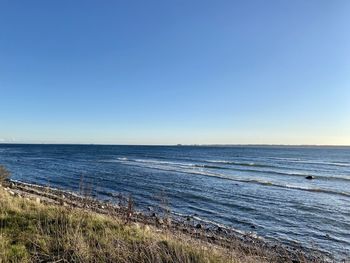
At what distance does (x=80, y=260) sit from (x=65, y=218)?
10.1 feet

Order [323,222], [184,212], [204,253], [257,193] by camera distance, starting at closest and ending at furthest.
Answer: [204,253] < [323,222] < [184,212] < [257,193]

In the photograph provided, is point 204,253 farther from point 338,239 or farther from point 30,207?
point 338,239

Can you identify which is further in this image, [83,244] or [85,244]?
[85,244]

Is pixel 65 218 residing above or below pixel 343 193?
above

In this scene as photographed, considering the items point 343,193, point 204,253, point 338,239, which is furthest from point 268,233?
point 343,193

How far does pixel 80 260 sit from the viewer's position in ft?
19.0

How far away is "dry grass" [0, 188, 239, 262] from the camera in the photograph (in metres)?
5.98

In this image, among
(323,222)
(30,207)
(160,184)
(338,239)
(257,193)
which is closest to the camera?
(30,207)

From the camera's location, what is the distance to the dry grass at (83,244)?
598cm

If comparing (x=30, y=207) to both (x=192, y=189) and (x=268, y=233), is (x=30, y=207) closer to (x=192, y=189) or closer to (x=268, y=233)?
(x=268, y=233)

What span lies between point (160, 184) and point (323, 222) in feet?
54.8

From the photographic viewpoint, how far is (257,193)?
1097 inches

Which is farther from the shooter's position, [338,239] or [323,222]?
[323,222]

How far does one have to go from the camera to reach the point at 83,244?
637 cm
